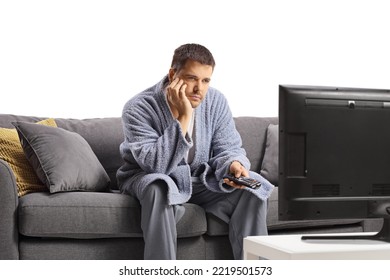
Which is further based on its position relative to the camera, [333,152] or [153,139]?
[153,139]

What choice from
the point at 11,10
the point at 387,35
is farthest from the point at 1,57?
the point at 387,35

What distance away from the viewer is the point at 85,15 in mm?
3727

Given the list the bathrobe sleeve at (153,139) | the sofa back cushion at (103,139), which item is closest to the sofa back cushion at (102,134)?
the sofa back cushion at (103,139)

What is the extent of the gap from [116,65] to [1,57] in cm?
62

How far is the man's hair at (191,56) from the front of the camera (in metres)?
2.90

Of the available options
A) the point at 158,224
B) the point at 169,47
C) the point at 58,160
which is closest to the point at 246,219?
the point at 158,224

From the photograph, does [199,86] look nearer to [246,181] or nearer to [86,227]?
[246,181]

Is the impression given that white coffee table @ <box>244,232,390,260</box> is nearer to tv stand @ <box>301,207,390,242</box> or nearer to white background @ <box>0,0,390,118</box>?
tv stand @ <box>301,207,390,242</box>

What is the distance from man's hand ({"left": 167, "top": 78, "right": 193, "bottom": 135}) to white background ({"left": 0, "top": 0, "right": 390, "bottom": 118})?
0.97m

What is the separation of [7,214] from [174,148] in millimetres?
715

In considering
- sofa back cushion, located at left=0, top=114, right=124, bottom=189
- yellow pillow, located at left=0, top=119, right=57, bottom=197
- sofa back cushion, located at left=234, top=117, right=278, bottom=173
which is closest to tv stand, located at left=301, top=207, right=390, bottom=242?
yellow pillow, located at left=0, top=119, right=57, bottom=197

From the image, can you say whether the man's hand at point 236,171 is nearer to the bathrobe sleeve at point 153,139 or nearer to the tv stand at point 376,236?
the bathrobe sleeve at point 153,139

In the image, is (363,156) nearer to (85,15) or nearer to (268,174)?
(268,174)

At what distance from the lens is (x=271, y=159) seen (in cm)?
363
